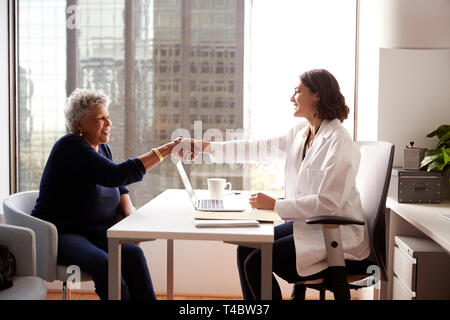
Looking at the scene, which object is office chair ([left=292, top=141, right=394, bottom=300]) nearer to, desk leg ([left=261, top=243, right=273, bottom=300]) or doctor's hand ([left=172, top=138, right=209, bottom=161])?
desk leg ([left=261, top=243, right=273, bottom=300])

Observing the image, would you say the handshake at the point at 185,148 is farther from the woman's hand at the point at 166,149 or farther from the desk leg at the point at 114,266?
the desk leg at the point at 114,266

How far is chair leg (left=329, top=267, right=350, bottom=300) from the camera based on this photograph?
199 centimetres

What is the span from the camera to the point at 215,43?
11.2ft

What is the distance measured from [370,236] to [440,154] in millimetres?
748

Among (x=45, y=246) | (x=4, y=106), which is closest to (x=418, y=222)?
(x=45, y=246)

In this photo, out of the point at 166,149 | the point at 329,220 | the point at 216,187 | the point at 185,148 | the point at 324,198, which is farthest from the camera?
the point at 185,148

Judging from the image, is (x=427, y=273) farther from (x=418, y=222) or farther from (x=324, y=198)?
(x=324, y=198)

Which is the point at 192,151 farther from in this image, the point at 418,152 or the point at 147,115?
the point at 418,152

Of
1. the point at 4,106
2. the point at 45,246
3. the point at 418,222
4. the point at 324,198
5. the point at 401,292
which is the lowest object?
the point at 401,292

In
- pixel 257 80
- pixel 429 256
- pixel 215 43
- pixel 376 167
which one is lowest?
pixel 429 256

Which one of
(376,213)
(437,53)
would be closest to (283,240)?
(376,213)

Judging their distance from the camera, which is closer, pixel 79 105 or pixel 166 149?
pixel 79 105

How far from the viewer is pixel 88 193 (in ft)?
7.67
